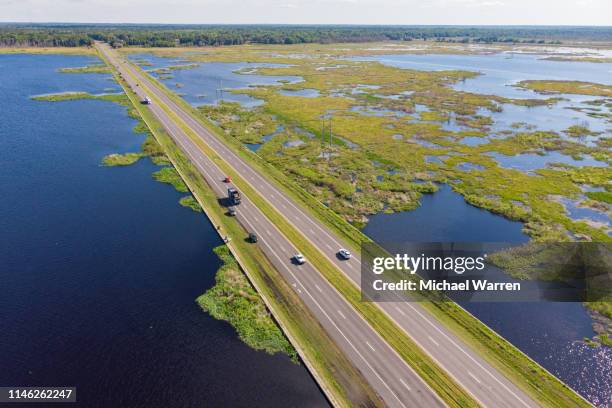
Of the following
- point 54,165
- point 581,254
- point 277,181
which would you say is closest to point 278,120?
point 277,181

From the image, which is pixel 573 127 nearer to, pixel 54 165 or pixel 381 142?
pixel 381 142

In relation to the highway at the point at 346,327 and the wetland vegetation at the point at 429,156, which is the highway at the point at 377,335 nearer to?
the highway at the point at 346,327

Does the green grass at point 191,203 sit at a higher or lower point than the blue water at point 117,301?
higher

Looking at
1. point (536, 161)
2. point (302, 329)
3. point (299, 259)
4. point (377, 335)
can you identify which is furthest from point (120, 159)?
point (536, 161)

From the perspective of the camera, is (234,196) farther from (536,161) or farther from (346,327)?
(536,161)

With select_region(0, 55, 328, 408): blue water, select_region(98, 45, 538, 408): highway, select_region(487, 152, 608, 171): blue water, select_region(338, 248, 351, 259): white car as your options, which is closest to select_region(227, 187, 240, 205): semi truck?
select_region(98, 45, 538, 408): highway

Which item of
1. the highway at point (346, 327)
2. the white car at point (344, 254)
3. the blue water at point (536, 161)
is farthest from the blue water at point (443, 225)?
the blue water at point (536, 161)
